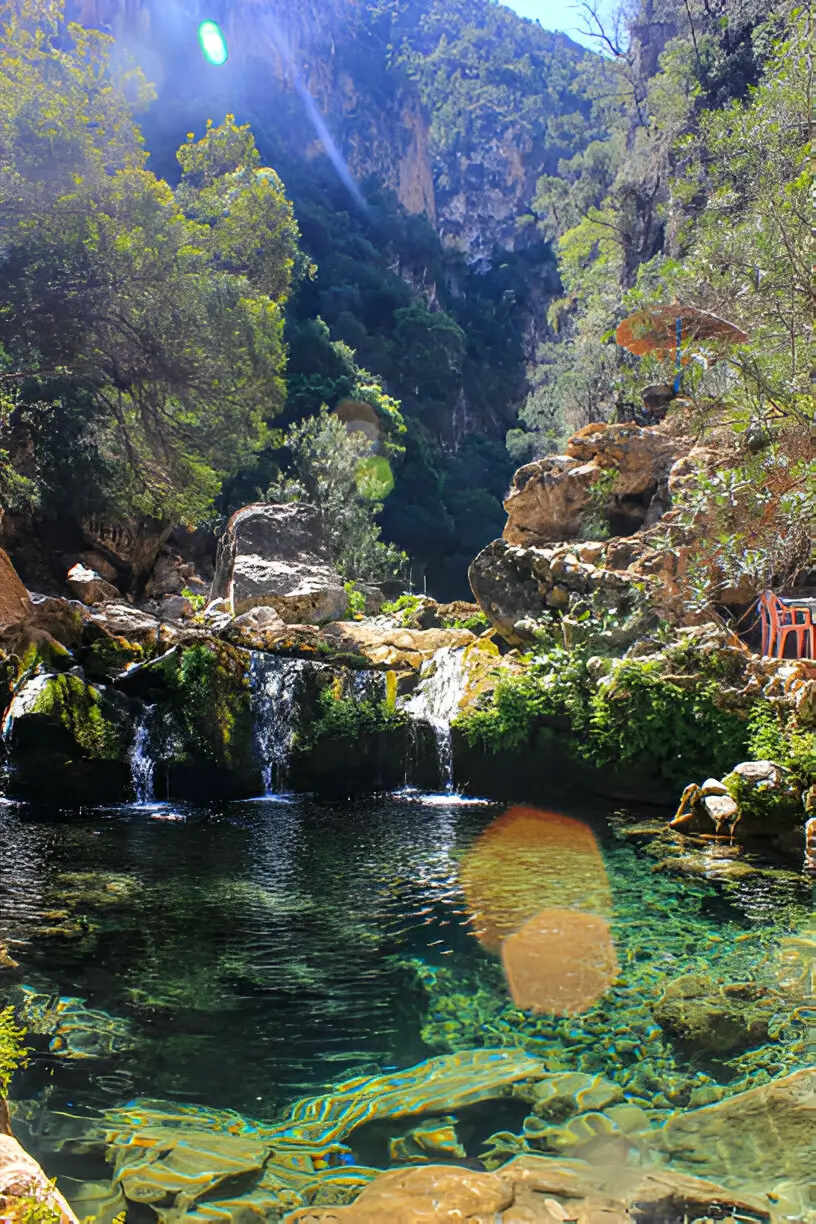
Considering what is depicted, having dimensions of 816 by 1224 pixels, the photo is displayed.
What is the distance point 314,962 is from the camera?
5336 mm

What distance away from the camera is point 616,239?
28859 mm

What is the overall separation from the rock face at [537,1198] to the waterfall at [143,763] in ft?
27.8

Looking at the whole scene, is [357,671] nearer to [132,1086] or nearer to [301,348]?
[132,1086]

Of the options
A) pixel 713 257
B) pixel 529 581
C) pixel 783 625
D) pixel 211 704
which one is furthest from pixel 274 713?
pixel 713 257

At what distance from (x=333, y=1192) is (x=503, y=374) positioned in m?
54.0

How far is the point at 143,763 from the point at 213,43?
54.1 meters

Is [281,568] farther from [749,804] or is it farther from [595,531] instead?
[749,804]

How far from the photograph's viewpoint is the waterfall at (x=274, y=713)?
11.7m

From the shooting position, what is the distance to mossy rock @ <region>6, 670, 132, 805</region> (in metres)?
10.2

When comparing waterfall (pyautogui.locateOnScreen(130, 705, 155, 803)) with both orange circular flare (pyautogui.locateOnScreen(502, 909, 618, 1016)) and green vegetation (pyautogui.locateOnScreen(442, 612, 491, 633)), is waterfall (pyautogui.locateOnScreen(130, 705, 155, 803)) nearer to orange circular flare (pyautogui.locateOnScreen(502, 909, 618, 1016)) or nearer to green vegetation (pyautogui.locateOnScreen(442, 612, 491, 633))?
orange circular flare (pyautogui.locateOnScreen(502, 909, 618, 1016))

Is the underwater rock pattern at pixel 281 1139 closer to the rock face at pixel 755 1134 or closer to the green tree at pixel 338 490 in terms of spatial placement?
the rock face at pixel 755 1134

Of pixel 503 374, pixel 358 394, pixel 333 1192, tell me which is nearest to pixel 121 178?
pixel 333 1192

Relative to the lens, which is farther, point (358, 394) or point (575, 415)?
point (358, 394)

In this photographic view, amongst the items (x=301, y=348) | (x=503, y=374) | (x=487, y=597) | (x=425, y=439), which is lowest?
(x=487, y=597)
